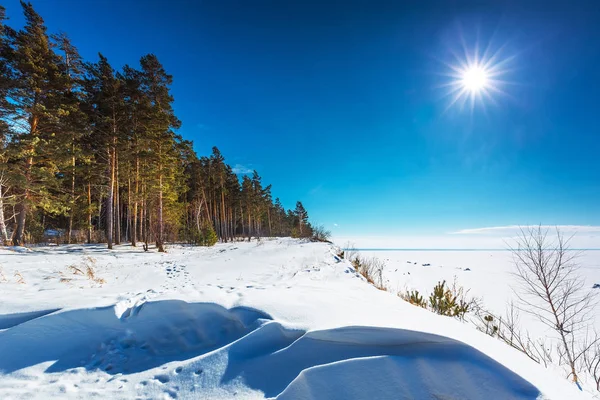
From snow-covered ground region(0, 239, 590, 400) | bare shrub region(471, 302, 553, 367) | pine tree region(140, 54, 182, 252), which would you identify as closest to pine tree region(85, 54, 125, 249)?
pine tree region(140, 54, 182, 252)

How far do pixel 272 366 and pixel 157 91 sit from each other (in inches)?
725

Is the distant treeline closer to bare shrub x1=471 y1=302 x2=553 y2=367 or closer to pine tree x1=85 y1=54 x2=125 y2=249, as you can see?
pine tree x1=85 y1=54 x2=125 y2=249

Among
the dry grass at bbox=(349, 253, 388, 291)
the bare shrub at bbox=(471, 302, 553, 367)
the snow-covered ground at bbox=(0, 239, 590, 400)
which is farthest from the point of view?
the dry grass at bbox=(349, 253, 388, 291)

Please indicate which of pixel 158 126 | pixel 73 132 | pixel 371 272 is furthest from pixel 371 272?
pixel 73 132

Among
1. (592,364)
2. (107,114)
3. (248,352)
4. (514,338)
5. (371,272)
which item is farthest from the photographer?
(107,114)

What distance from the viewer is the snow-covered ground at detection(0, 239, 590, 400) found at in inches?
65.4

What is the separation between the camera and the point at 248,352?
2182 mm

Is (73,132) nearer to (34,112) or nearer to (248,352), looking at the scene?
(34,112)

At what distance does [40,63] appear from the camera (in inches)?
475

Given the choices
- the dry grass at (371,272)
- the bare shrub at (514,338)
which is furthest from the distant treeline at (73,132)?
the bare shrub at (514,338)

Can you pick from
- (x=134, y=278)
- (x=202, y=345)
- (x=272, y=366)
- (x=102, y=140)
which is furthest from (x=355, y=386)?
(x=102, y=140)

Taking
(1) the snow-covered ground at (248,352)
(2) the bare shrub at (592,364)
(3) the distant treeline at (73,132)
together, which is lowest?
(2) the bare shrub at (592,364)

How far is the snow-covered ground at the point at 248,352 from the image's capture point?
5.45 feet

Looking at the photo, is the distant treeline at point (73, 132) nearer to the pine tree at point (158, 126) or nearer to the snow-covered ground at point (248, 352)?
the pine tree at point (158, 126)
